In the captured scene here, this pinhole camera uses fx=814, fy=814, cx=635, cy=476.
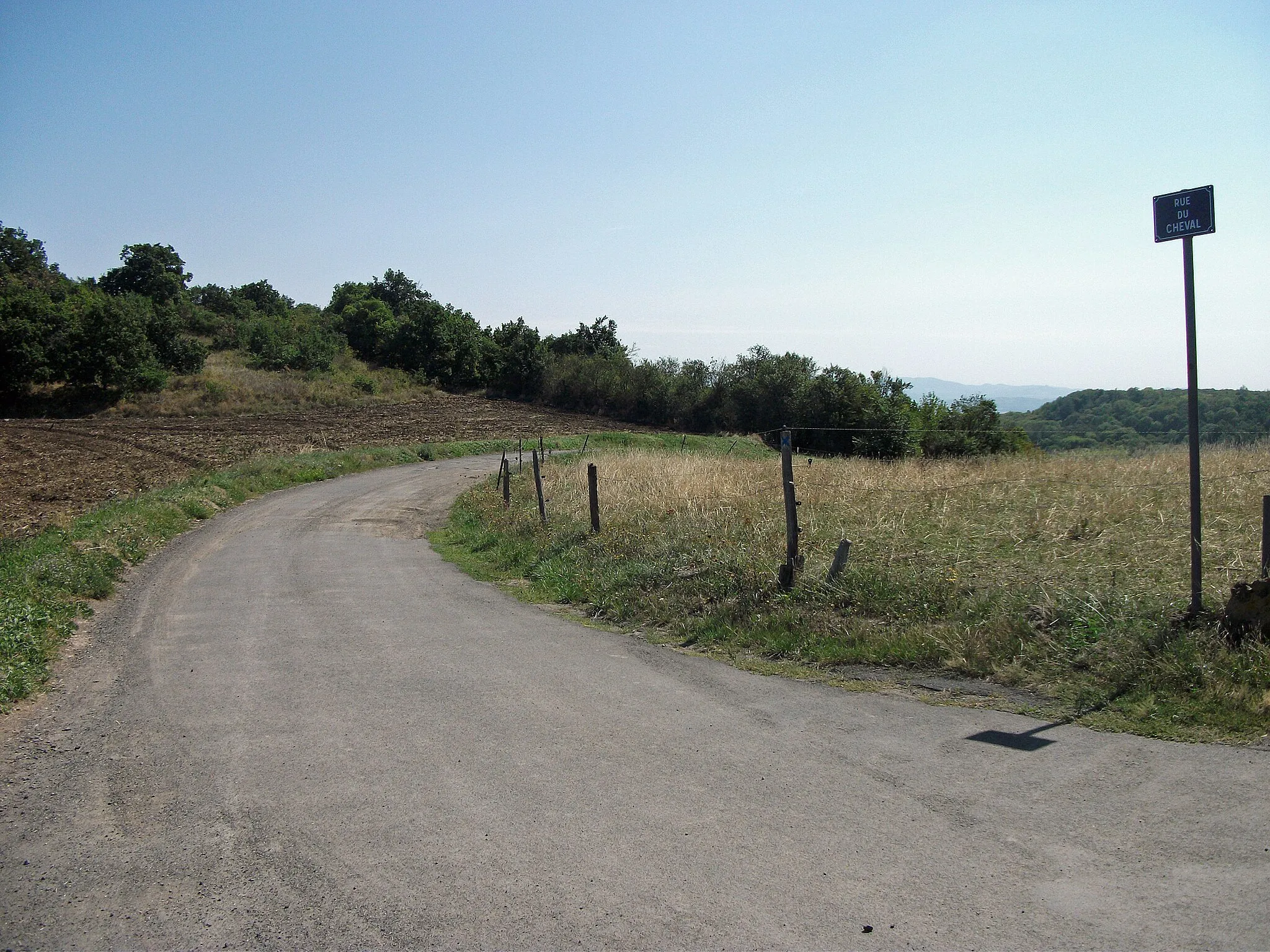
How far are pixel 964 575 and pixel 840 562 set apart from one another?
4.16 ft

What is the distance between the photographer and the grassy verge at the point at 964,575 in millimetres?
6141

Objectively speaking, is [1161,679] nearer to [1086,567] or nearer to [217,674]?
[1086,567]

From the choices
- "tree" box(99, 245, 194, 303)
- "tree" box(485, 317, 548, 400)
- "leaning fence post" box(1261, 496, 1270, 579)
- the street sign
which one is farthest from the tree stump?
"tree" box(99, 245, 194, 303)

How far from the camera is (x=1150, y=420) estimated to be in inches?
853

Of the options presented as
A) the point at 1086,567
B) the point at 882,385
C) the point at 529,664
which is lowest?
the point at 529,664

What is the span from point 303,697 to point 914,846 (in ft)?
17.0

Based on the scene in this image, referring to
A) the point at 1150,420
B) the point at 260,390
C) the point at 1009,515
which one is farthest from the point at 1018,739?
the point at 260,390

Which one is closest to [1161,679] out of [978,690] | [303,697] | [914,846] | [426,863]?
[978,690]

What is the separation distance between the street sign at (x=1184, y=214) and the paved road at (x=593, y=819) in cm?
402

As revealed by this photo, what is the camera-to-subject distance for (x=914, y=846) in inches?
163

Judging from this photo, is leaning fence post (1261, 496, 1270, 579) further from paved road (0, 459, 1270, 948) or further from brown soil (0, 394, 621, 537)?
brown soil (0, 394, 621, 537)

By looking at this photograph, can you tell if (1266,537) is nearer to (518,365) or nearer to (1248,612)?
(1248,612)

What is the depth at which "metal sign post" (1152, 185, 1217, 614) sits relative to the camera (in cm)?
647

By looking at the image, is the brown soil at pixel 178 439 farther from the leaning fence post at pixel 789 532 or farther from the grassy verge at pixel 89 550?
the leaning fence post at pixel 789 532
